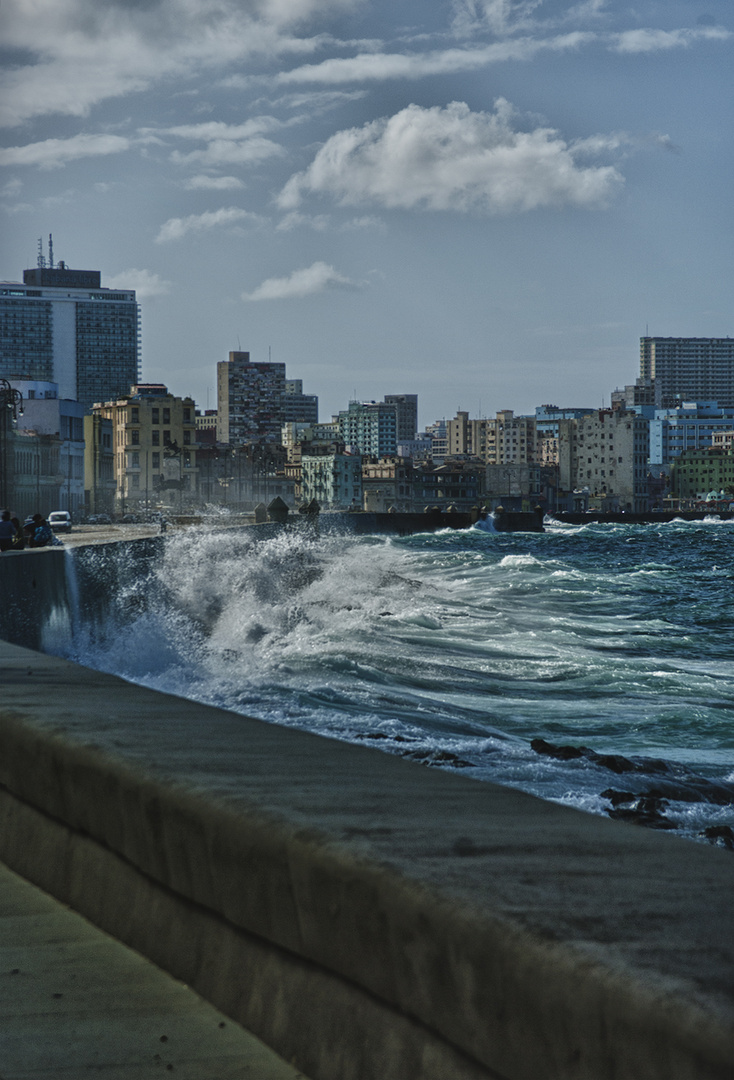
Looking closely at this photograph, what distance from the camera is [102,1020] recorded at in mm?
3004

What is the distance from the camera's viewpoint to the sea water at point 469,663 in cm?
1157

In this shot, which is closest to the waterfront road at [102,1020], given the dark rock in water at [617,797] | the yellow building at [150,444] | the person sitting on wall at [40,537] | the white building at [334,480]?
the dark rock in water at [617,797]

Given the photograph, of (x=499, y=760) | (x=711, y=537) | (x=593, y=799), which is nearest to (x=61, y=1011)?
(x=593, y=799)

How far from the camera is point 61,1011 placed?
3049mm

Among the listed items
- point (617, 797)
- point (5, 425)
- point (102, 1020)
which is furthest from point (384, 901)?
point (5, 425)

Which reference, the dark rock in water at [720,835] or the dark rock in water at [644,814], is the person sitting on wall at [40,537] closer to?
the dark rock in water at [644,814]

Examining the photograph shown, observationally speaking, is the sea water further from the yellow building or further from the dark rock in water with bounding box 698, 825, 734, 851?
the yellow building

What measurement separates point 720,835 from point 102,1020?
6.78m

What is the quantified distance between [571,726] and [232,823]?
38.5 ft

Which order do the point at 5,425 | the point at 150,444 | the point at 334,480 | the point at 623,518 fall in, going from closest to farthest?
the point at 5,425 → the point at 150,444 → the point at 623,518 → the point at 334,480

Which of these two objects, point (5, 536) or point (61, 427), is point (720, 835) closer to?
point (5, 536)

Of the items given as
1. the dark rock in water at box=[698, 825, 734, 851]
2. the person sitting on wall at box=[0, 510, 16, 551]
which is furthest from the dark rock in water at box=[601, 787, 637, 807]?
the person sitting on wall at box=[0, 510, 16, 551]

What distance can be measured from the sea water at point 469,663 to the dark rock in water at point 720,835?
183 millimetres

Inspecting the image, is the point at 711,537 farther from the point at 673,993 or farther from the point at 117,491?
the point at 673,993
